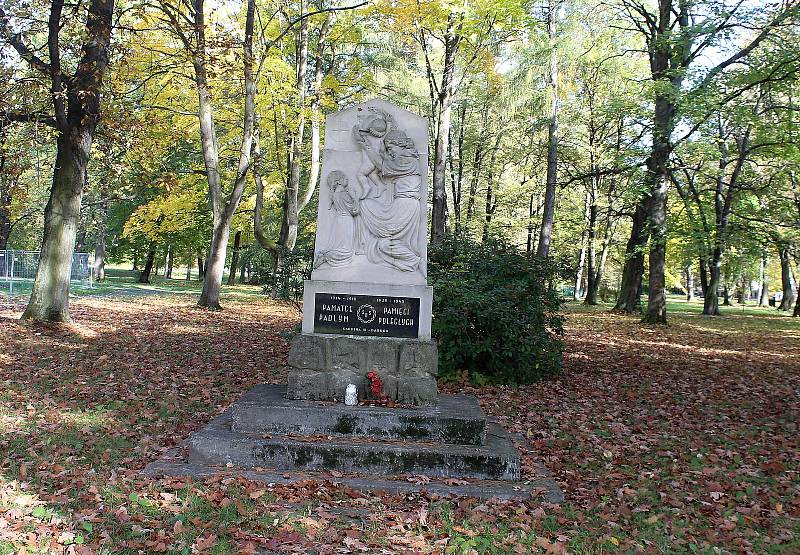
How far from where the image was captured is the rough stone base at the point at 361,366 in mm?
6496

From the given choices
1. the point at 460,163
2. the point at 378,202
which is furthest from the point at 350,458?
the point at 460,163

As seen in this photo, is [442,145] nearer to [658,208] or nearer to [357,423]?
[658,208]

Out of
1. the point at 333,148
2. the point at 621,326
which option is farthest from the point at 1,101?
the point at 621,326

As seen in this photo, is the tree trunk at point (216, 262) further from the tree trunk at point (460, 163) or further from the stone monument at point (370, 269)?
the tree trunk at point (460, 163)

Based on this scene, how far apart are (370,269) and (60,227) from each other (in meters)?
8.19

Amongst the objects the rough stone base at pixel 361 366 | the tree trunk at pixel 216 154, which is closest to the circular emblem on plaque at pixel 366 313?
the rough stone base at pixel 361 366

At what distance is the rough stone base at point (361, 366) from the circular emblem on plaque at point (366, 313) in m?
0.21

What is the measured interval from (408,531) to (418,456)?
3.97 feet

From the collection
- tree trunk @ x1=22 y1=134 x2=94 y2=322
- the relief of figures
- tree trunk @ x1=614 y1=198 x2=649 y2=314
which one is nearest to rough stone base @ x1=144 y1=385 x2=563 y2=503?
the relief of figures

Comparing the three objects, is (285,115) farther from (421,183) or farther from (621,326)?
(421,183)

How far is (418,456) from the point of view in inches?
221

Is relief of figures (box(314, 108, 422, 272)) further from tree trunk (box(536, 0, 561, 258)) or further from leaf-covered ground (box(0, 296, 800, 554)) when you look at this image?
tree trunk (box(536, 0, 561, 258))

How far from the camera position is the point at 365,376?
6.51 m

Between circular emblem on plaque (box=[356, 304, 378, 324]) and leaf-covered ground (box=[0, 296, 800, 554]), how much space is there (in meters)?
1.95
